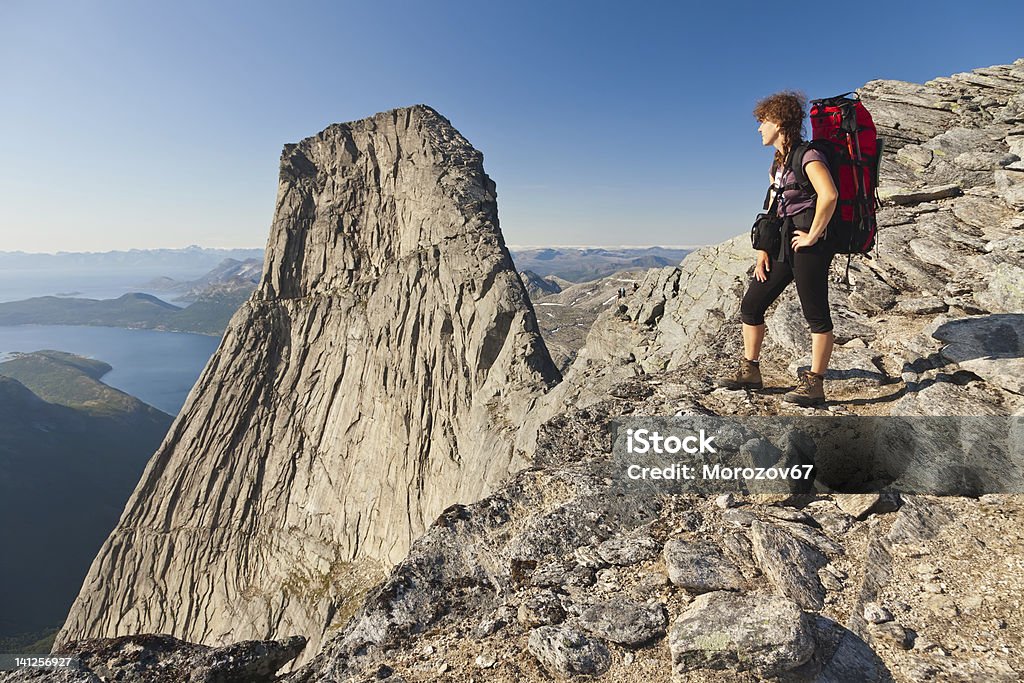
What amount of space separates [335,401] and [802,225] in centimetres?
3714

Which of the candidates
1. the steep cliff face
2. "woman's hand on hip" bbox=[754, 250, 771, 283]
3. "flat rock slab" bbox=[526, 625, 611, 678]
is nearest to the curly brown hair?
"woman's hand on hip" bbox=[754, 250, 771, 283]

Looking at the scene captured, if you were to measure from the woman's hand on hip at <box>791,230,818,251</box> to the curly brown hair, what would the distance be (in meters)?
1.11

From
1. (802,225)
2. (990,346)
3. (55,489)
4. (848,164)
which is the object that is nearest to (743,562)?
(802,225)

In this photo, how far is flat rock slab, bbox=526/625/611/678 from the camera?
148 inches

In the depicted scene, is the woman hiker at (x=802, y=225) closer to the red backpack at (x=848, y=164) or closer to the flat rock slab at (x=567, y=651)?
the red backpack at (x=848, y=164)

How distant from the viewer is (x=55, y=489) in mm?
116938

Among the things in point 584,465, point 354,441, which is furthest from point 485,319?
point 584,465

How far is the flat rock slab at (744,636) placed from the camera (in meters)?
3.34

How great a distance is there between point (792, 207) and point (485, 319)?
23.9 metres

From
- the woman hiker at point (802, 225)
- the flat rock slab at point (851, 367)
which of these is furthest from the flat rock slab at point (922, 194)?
the woman hiker at point (802, 225)

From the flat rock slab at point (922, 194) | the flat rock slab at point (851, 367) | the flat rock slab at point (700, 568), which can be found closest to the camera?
the flat rock slab at point (700, 568)

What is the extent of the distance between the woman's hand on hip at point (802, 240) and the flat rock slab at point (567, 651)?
5370 mm

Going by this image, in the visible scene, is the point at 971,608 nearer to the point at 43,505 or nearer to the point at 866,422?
the point at 866,422

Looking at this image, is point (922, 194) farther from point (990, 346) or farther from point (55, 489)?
point (55, 489)
